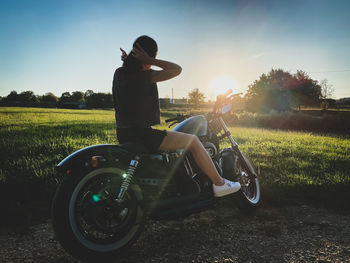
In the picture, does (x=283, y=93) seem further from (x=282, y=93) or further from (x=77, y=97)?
(x=77, y=97)

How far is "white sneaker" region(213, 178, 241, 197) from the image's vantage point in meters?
2.93

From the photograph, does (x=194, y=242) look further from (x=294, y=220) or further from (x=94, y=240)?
(x=294, y=220)

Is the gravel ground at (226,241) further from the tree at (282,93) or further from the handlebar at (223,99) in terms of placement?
the tree at (282,93)

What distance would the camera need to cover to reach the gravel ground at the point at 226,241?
2318 millimetres

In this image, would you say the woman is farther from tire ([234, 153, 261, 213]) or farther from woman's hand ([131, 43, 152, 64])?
tire ([234, 153, 261, 213])

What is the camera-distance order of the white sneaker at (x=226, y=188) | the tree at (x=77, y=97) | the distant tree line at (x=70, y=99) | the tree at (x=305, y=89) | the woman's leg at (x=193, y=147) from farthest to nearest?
the tree at (x=77, y=97) → the distant tree line at (x=70, y=99) → the tree at (x=305, y=89) → the white sneaker at (x=226, y=188) → the woman's leg at (x=193, y=147)

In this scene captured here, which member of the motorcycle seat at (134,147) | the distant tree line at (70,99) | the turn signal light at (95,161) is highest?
the distant tree line at (70,99)

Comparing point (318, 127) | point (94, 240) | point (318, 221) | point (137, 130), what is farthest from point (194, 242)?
point (318, 127)

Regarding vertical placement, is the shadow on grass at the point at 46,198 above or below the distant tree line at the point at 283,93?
below

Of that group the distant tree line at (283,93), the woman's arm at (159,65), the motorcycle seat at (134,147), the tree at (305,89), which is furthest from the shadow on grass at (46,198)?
the tree at (305,89)

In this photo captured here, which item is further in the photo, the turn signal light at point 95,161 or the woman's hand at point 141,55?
the woman's hand at point 141,55

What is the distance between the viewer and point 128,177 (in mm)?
2240

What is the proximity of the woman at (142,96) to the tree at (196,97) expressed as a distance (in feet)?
247

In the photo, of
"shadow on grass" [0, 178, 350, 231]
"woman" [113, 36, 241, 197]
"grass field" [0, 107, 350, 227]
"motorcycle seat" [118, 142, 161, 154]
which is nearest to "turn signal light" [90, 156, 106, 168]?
"motorcycle seat" [118, 142, 161, 154]
